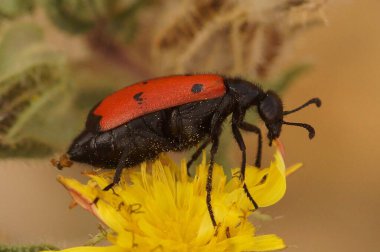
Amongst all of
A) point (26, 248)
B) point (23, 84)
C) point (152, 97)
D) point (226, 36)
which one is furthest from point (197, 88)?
point (226, 36)

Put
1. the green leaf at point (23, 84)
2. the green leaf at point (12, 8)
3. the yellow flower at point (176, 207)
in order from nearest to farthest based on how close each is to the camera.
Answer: the yellow flower at point (176, 207) → the green leaf at point (23, 84) → the green leaf at point (12, 8)

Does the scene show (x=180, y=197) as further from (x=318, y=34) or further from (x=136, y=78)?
(x=318, y=34)

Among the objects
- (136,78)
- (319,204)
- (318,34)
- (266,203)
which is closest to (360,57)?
(318,34)

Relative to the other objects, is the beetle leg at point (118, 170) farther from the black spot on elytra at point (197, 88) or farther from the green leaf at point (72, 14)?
the green leaf at point (72, 14)

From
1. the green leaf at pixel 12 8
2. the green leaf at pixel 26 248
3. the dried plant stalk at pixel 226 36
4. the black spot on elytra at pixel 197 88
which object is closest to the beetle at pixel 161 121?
the black spot on elytra at pixel 197 88

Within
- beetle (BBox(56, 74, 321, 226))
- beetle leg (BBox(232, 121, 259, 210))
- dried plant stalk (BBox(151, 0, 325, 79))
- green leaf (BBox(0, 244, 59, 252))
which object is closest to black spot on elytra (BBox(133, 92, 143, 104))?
beetle (BBox(56, 74, 321, 226))

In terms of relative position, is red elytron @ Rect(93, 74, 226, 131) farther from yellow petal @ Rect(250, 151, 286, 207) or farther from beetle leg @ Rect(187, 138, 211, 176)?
yellow petal @ Rect(250, 151, 286, 207)

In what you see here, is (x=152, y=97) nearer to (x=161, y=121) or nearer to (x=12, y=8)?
(x=161, y=121)
